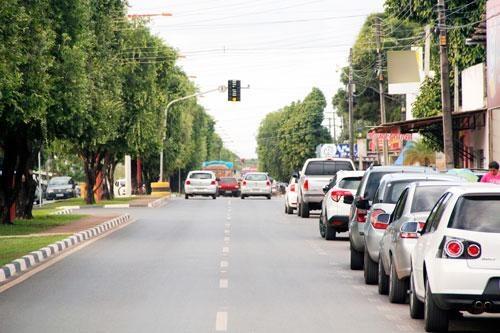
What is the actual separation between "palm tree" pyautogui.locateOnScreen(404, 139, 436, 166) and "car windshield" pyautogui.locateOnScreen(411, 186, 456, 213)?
149 feet

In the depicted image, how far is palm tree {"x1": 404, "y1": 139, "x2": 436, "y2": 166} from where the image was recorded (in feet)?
206

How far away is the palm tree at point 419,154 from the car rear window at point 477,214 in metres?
49.6

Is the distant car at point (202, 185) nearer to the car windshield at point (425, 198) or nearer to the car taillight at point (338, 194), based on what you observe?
the car taillight at point (338, 194)

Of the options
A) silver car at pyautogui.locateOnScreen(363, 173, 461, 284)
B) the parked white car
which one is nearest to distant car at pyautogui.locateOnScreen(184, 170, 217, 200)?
silver car at pyautogui.locateOnScreen(363, 173, 461, 284)

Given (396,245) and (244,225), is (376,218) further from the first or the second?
(244,225)

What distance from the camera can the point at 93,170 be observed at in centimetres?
6241

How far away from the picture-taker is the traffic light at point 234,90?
6375cm

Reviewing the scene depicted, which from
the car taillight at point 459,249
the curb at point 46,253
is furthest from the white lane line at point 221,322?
the curb at point 46,253

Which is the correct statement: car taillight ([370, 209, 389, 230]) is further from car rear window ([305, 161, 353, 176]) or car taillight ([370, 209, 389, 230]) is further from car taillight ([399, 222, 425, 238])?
car rear window ([305, 161, 353, 176])

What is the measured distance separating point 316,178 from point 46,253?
18960mm

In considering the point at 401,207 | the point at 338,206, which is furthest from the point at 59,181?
the point at 401,207

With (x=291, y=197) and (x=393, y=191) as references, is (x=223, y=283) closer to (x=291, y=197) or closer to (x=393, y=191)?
(x=393, y=191)

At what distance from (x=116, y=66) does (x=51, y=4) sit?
17.6m

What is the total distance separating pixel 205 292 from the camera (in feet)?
56.3
